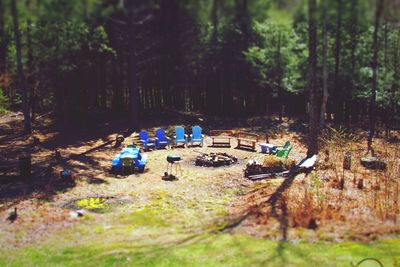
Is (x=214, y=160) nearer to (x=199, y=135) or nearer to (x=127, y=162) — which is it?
(x=127, y=162)

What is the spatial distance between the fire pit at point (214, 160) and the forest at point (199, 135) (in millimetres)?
51

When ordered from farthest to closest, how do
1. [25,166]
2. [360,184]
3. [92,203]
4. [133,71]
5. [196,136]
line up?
[133,71] → [196,136] → [25,166] → [360,184] → [92,203]

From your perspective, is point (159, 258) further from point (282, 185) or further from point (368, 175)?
point (368, 175)

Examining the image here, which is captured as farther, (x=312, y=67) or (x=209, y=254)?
(x=312, y=67)

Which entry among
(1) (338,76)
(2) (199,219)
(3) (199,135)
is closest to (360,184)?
(2) (199,219)

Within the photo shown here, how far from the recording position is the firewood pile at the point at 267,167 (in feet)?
49.1

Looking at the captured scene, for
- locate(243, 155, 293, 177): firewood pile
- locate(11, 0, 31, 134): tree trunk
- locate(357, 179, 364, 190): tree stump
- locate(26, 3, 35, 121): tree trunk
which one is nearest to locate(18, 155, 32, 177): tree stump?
locate(11, 0, 31, 134): tree trunk

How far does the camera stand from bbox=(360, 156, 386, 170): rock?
15.1 m

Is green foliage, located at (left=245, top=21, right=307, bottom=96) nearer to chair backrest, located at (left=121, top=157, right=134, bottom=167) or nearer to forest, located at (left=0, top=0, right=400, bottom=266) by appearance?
forest, located at (left=0, top=0, right=400, bottom=266)

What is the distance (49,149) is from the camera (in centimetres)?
1855

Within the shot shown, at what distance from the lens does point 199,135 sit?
64.9ft

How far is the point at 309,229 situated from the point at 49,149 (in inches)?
481

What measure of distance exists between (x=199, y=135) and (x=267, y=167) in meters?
5.31

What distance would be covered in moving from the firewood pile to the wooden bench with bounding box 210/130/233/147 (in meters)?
4.14
